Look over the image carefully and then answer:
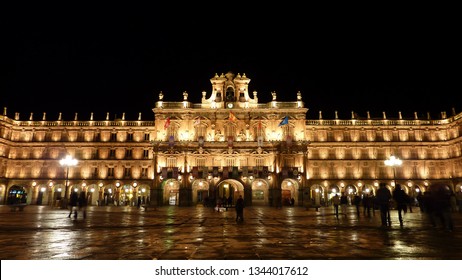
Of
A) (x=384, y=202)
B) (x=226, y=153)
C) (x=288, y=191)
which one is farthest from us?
(x=288, y=191)

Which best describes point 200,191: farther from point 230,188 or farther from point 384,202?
point 384,202

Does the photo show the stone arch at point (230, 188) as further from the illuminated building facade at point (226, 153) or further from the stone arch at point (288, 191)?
the stone arch at point (288, 191)

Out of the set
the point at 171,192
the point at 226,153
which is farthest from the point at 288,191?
the point at 171,192

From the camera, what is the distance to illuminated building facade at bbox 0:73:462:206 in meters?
52.7

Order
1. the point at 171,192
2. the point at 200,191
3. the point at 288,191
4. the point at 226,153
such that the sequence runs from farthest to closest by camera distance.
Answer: the point at 288,191
the point at 171,192
the point at 200,191
the point at 226,153

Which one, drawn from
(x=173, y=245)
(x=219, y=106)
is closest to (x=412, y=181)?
(x=219, y=106)

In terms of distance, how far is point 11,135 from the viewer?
59.6 m

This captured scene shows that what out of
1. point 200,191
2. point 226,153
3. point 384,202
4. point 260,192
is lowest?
point 384,202

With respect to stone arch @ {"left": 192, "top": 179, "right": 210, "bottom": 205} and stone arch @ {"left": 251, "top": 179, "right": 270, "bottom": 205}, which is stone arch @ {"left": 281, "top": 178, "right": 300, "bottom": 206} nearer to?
stone arch @ {"left": 251, "top": 179, "right": 270, "bottom": 205}

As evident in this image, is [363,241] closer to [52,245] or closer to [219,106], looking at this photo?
[52,245]

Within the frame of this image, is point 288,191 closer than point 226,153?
No

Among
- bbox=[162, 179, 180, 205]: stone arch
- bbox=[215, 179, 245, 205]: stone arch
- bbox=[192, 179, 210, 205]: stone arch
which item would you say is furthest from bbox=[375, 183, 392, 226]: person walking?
bbox=[162, 179, 180, 205]: stone arch

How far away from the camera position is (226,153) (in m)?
53.0

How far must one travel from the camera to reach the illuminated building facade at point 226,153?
5269cm
